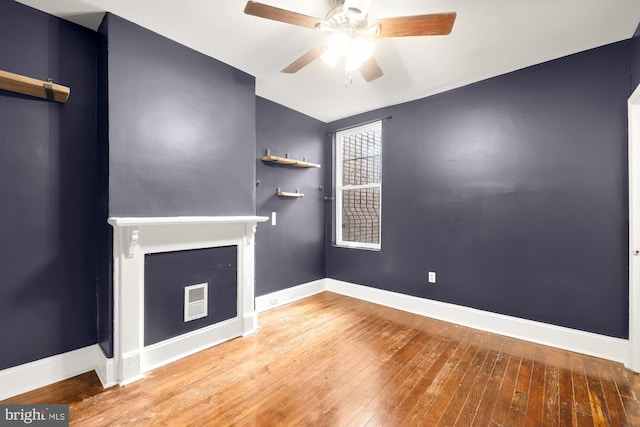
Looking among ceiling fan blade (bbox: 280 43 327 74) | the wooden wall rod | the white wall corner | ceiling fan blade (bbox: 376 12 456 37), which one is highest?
ceiling fan blade (bbox: 280 43 327 74)

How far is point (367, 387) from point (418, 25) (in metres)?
2.44

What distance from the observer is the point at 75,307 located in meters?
2.21

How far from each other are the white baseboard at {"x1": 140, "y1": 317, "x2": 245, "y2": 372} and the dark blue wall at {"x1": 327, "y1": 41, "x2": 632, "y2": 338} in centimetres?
211

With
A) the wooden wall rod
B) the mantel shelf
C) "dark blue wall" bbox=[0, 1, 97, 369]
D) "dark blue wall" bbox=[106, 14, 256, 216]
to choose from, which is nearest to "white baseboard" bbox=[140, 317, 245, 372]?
"dark blue wall" bbox=[0, 1, 97, 369]

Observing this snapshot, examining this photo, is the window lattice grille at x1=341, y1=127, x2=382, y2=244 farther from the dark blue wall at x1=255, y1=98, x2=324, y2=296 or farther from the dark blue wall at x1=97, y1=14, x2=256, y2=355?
the dark blue wall at x1=97, y1=14, x2=256, y2=355

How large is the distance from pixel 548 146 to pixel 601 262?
3.77 feet

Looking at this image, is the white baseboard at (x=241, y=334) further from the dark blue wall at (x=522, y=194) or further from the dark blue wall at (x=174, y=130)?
the dark blue wall at (x=174, y=130)

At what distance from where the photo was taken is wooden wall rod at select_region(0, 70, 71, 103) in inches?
71.0

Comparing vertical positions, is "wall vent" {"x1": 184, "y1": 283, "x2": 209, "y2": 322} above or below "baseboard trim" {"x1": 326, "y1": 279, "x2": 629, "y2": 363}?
above

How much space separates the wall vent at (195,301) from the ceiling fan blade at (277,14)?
221cm

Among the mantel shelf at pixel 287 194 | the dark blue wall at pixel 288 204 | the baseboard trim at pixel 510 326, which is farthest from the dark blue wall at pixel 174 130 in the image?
the baseboard trim at pixel 510 326

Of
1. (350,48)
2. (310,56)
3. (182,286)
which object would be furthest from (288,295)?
(350,48)

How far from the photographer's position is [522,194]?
2.85 m

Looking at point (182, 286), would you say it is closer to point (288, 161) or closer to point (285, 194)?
point (285, 194)
